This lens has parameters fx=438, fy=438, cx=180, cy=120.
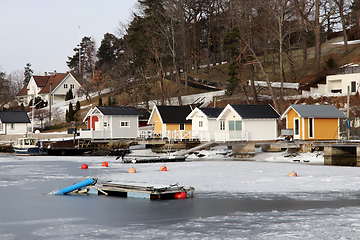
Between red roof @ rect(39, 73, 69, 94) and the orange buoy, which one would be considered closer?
the orange buoy

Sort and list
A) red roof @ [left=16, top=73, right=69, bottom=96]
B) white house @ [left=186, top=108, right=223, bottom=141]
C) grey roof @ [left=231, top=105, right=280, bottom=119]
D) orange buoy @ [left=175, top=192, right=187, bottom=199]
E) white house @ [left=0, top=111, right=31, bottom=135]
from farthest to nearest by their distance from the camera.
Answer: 1. red roof @ [left=16, top=73, right=69, bottom=96]
2. white house @ [left=0, top=111, right=31, bottom=135]
3. white house @ [left=186, top=108, right=223, bottom=141]
4. grey roof @ [left=231, top=105, right=280, bottom=119]
5. orange buoy @ [left=175, top=192, right=187, bottom=199]

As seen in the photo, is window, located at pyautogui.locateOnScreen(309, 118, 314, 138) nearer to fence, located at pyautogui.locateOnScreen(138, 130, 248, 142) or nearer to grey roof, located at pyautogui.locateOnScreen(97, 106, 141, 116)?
fence, located at pyautogui.locateOnScreen(138, 130, 248, 142)

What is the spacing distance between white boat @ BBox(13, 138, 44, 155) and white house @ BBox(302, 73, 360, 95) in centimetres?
3189

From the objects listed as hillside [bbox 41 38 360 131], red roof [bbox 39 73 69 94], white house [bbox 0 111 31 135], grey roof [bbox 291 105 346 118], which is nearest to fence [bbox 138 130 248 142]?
grey roof [bbox 291 105 346 118]

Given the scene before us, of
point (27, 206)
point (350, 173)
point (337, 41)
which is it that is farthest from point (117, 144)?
point (337, 41)

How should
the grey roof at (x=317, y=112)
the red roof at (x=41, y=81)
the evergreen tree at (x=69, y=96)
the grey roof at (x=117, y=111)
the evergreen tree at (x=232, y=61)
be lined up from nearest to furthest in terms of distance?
the grey roof at (x=317, y=112) → the grey roof at (x=117, y=111) → the evergreen tree at (x=232, y=61) → the evergreen tree at (x=69, y=96) → the red roof at (x=41, y=81)

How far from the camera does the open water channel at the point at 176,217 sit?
436 inches

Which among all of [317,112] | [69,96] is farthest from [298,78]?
[69,96]

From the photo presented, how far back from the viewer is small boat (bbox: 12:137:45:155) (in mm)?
48000

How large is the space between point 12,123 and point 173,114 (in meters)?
26.8

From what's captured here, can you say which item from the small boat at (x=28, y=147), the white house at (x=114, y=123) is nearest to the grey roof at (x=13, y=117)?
the small boat at (x=28, y=147)

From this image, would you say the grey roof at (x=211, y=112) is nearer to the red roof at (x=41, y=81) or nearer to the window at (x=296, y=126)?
the window at (x=296, y=126)

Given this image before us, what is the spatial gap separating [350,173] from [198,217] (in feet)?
45.8

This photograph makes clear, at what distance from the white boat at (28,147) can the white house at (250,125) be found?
21239mm
